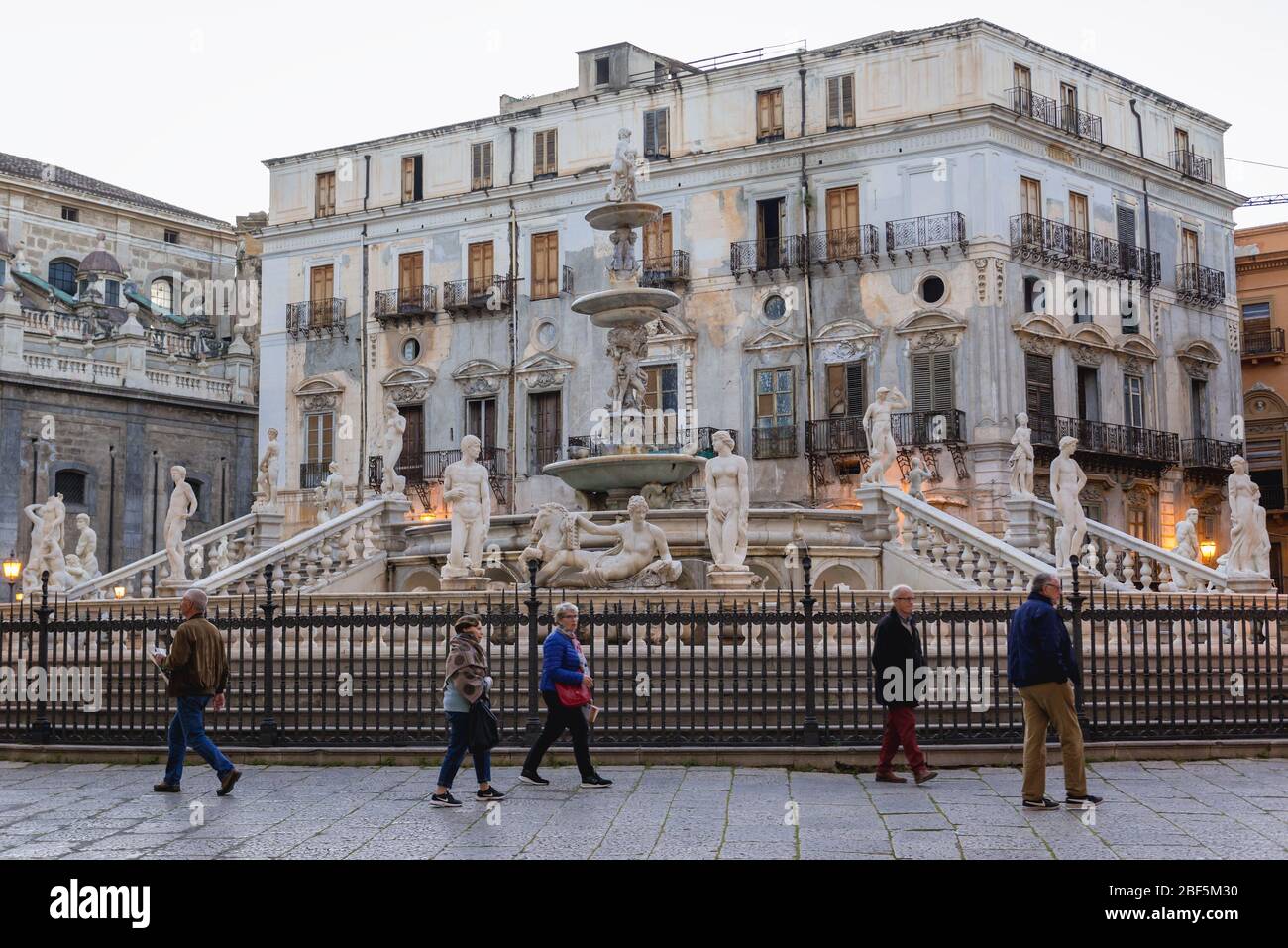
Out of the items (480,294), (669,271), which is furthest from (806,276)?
(480,294)

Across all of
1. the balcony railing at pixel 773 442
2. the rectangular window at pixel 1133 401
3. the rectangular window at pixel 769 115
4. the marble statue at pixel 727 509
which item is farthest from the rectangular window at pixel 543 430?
the marble statue at pixel 727 509

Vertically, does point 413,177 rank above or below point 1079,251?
above

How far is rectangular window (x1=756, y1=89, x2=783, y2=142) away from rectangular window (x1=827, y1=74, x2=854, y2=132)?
1332 millimetres

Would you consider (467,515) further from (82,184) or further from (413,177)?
(82,184)

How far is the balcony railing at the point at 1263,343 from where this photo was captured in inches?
1784

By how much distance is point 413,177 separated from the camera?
142 ft

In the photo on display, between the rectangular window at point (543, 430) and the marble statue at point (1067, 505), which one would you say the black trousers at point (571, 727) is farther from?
the rectangular window at point (543, 430)

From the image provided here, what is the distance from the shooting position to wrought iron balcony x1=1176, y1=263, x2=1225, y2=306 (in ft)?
132

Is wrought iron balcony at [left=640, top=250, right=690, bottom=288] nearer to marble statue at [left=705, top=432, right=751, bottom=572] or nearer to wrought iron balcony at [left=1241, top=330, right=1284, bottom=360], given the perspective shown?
wrought iron balcony at [left=1241, top=330, right=1284, bottom=360]

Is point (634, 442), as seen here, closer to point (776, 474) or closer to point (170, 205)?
point (776, 474)

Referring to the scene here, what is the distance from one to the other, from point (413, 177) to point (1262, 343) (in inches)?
979

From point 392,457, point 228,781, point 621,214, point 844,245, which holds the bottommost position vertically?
point 228,781

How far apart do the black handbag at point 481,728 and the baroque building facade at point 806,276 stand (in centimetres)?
2438

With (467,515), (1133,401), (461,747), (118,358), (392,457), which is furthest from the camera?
(118,358)
